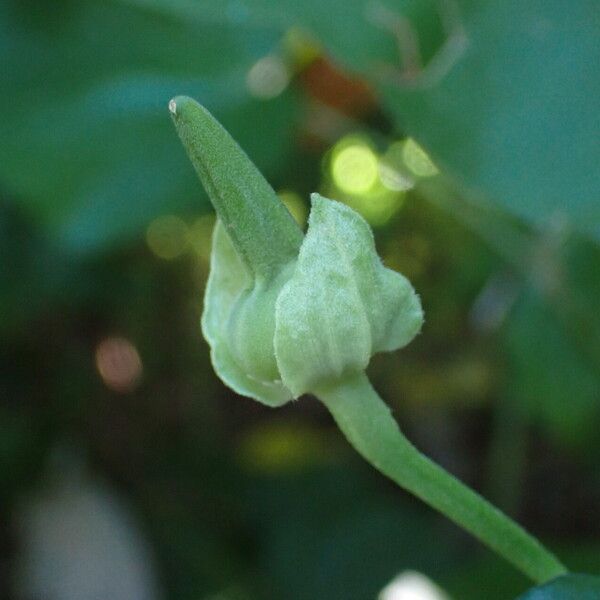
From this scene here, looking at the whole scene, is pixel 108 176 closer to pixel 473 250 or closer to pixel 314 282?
pixel 473 250

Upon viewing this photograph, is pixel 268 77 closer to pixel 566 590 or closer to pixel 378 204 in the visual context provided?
pixel 378 204

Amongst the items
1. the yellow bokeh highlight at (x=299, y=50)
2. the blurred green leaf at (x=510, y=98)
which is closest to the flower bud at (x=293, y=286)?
the blurred green leaf at (x=510, y=98)

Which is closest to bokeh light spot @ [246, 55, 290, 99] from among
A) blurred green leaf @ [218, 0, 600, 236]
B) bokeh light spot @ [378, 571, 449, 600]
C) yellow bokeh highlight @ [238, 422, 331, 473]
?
blurred green leaf @ [218, 0, 600, 236]

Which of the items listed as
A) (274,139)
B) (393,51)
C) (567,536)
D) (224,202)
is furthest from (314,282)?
(567,536)

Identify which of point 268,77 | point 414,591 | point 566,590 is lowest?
point 414,591

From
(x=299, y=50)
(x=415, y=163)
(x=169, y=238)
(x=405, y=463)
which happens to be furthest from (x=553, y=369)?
(x=405, y=463)

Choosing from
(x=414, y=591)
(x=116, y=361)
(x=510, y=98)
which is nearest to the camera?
(x=510, y=98)

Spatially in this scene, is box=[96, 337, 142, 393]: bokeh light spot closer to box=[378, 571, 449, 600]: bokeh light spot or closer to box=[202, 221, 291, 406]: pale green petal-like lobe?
box=[378, 571, 449, 600]: bokeh light spot
